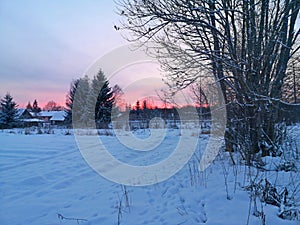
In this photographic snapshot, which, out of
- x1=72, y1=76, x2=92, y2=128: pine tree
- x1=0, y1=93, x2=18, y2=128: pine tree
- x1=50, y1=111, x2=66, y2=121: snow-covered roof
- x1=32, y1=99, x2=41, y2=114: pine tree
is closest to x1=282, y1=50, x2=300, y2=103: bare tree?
x1=72, y1=76, x2=92, y2=128: pine tree

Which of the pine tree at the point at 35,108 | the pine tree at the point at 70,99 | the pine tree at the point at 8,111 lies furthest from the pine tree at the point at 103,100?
the pine tree at the point at 35,108

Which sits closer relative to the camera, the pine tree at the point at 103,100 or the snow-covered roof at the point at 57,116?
the pine tree at the point at 103,100

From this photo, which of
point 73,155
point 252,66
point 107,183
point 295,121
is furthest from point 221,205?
point 295,121

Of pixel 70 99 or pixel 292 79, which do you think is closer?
pixel 292 79

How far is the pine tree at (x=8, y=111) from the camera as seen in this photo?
26733 mm

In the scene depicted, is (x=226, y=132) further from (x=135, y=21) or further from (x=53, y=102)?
(x=53, y=102)

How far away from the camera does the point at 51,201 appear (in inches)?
108

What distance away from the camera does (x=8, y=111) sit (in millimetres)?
27188

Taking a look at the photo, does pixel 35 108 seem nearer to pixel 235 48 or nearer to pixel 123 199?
pixel 235 48

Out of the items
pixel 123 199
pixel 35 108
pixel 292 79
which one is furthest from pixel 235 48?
pixel 35 108

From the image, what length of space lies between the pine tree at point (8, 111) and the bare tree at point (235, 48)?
27509mm

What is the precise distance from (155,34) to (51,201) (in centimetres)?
380

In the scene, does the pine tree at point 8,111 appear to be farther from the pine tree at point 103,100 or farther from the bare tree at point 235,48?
the bare tree at point 235,48

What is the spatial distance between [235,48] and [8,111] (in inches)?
1173
